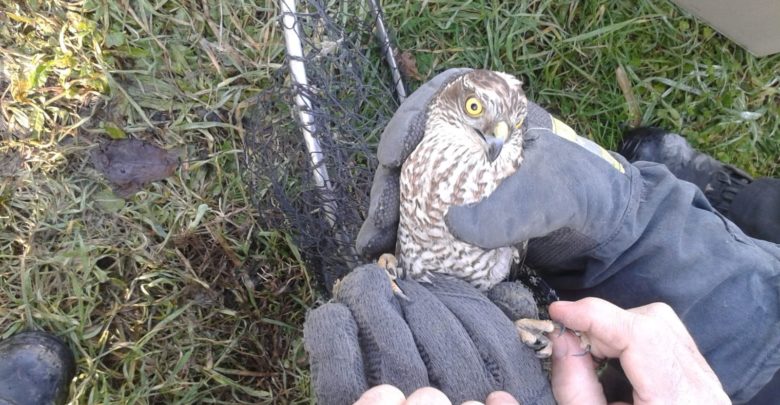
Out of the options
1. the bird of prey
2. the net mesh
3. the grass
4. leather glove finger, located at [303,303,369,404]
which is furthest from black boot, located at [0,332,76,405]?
the bird of prey

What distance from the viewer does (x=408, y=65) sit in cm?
329

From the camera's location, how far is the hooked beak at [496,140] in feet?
6.79

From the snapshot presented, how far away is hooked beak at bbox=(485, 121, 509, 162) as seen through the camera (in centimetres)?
207

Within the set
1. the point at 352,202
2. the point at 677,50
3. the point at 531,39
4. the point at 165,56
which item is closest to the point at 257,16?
the point at 165,56

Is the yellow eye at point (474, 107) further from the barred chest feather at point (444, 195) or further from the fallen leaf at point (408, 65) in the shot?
the fallen leaf at point (408, 65)

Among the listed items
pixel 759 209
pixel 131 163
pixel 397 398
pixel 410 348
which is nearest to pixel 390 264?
pixel 410 348

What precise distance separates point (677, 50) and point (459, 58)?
1241 mm

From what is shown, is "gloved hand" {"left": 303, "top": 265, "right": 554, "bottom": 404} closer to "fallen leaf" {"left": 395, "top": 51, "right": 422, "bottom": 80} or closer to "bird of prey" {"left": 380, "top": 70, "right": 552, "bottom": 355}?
"bird of prey" {"left": 380, "top": 70, "right": 552, "bottom": 355}

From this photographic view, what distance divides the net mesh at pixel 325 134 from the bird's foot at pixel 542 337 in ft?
3.32

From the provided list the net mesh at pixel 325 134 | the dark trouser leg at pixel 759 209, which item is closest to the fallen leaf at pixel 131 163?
the net mesh at pixel 325 134

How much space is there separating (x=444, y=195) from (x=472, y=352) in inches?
21.4

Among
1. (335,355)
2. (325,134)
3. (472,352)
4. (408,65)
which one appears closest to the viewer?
(335,355)

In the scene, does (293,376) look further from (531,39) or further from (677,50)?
(677,50)

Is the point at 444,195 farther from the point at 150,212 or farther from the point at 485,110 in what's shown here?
the point at 150,212
